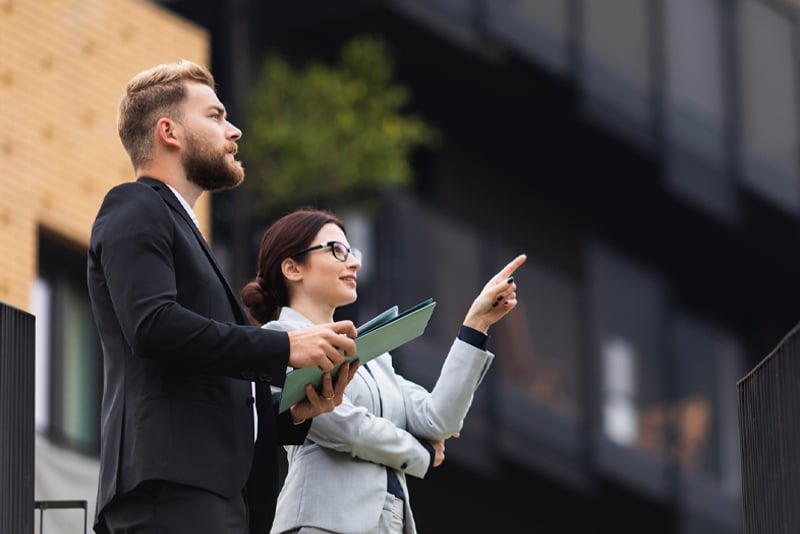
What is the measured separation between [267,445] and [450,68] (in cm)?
1539

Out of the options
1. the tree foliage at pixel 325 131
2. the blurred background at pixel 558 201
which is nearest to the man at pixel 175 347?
the blurred background at pixel 558 201

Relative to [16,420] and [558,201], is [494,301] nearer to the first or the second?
[16,420]

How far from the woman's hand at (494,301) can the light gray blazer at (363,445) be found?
0.10 m

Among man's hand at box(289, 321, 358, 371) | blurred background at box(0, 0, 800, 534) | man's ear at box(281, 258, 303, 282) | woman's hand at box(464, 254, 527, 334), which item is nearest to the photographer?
man's hand at box(289, 321, 358, 371)

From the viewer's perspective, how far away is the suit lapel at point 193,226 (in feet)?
16.4

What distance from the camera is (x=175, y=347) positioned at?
4668mm

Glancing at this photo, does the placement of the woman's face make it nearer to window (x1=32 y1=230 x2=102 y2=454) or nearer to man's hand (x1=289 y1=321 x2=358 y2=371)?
man's hand (x1=289 y1=321 x2=358 y2=371)

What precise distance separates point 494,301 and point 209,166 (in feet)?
3.48

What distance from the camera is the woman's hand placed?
224 inches

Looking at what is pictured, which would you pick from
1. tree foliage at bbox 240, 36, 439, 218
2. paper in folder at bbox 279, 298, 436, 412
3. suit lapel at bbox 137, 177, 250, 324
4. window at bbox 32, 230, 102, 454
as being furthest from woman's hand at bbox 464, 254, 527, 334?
tree foliage at bbox 240, 36, 439, 218

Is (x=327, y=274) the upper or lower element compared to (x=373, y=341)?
upper

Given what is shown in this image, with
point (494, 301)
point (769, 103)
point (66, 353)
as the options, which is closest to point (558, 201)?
point (769, 103)

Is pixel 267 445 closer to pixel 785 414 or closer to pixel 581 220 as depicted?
pixel 785 414

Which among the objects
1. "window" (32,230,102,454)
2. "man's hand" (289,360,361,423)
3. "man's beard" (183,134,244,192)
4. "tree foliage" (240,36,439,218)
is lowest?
"man's hand" (289,360,361,423)
